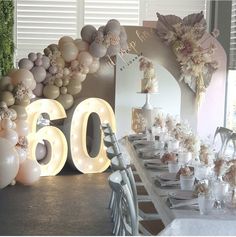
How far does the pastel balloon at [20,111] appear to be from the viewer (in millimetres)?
5375

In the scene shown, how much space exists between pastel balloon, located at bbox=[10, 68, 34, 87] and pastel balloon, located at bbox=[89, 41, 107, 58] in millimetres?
863

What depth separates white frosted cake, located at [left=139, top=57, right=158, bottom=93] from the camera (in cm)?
614

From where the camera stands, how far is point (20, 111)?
5387mm

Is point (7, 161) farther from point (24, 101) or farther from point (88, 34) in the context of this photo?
point (88, 34)

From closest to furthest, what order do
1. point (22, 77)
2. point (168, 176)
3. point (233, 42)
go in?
point (168, 176), point (22, 77), point (233, 42)

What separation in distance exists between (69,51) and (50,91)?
55cm

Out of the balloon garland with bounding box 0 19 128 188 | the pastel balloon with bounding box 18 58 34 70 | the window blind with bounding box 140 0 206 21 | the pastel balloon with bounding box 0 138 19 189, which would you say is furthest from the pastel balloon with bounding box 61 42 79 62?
the window blind with bounding box 140 0 206 21

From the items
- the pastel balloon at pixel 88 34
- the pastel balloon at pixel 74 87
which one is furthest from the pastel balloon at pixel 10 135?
the pastel balloon at pixel 88 34

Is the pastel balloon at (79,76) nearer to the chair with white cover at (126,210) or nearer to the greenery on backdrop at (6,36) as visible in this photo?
the greenery on backdrop at (6,36)

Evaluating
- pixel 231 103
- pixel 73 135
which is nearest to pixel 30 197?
pixel 73 135

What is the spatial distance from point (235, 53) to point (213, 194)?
4.32 m

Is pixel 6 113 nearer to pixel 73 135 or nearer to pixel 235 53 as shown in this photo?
pixel 73 135

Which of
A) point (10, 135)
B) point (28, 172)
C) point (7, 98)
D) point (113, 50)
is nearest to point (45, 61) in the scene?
point (7, 98)

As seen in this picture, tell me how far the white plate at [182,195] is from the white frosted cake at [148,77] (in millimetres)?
3387
